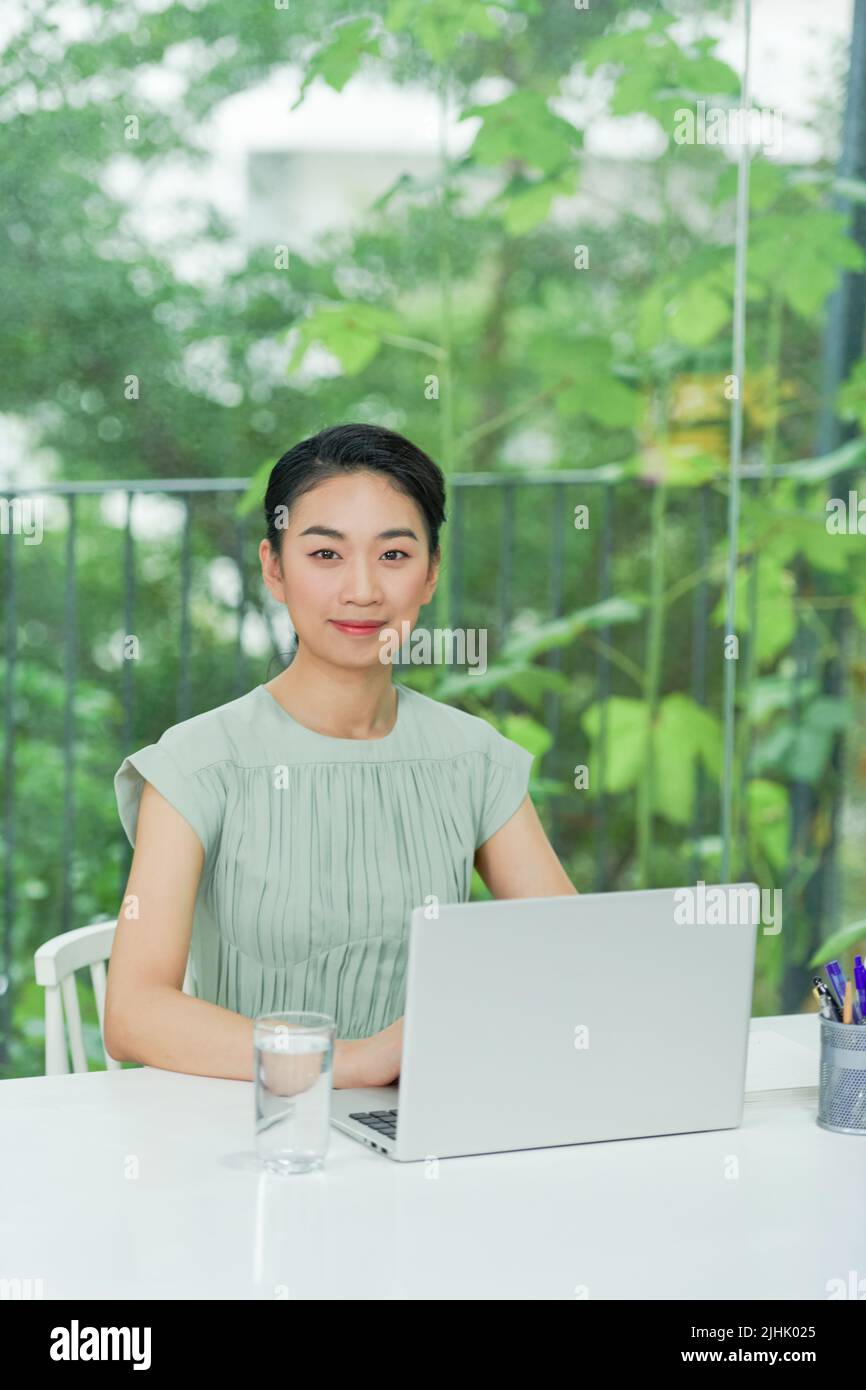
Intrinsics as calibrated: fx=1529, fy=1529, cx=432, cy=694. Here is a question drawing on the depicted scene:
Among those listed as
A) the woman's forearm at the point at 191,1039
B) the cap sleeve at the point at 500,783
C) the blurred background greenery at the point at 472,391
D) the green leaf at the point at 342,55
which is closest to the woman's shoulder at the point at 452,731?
the cap sleeve at the point at 500,783

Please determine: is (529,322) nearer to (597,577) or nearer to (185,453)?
(597,577)

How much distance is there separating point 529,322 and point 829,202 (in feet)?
2.15

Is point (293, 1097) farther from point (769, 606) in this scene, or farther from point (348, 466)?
point (769, 606)

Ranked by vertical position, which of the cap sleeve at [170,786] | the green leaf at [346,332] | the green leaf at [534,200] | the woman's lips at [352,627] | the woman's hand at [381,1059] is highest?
the green leaf at [534,200]

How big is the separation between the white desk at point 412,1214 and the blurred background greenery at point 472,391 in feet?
5.65

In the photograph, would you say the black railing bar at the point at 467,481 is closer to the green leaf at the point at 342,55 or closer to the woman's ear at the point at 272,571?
the green leaf at the point at 342,55

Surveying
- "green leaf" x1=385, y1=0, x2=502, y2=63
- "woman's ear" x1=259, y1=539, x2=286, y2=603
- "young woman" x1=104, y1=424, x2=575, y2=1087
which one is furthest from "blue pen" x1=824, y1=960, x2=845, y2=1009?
"green leaf" x1=385, y1=0, x2=502, y2=63

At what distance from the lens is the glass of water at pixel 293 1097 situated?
104 cm

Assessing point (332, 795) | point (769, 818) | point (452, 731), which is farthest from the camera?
point (769, 818)

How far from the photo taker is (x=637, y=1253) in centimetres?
92

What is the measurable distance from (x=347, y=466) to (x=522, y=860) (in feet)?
1.47

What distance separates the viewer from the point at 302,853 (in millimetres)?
1516

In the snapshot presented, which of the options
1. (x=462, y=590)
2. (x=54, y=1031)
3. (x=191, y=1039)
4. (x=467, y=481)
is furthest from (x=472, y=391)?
(x=191, y=1039)

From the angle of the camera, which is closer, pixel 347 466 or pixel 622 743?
pixel 347 466
